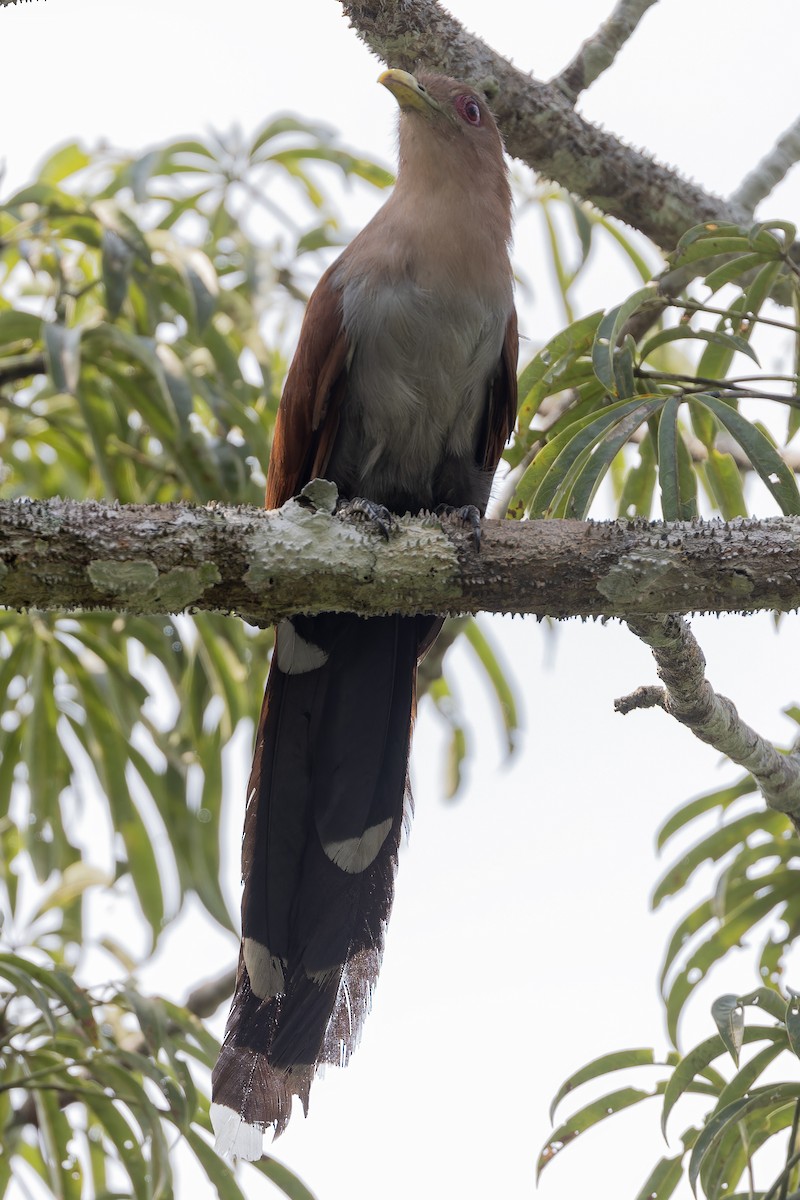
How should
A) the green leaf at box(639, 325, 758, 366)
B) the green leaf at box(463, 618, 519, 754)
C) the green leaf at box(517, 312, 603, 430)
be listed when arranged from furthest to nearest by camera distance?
1. the green leaf at box(463, 618, 519, 754)
2. the green leaf at box(517, 312, 603, 430)
3. the green leaf at box(639, 325, 758, 366)

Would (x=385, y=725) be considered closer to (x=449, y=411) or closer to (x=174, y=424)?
(x=449, y=411)

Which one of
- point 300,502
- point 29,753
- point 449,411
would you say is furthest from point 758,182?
point 29,753

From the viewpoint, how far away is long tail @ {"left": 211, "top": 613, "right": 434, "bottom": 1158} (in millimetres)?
2652

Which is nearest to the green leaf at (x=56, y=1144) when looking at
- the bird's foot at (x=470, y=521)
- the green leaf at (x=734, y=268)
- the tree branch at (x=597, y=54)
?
the bird's foot at (x=470, y=521)

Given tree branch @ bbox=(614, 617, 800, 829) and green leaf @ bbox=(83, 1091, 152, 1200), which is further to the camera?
green leaf @ bbox=(83, 1091, 152, 1200)

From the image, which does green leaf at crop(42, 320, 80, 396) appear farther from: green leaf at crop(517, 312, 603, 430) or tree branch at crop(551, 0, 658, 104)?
tree branch at crop(551, 0, 658, 104)

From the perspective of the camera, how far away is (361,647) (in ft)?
9.86

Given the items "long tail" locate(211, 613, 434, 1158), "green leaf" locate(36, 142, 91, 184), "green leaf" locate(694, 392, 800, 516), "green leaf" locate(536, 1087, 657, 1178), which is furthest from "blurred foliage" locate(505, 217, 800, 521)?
"green leaf" locate(36, 142, 91, 184)

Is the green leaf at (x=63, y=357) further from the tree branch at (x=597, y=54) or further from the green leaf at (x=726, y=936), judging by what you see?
the green leaf at (x=726, y=936)

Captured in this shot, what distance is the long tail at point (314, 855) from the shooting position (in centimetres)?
265

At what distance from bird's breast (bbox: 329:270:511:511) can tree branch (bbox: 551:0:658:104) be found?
673mm

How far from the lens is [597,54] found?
3256mm

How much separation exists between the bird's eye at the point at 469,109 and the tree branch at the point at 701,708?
1.56 metres

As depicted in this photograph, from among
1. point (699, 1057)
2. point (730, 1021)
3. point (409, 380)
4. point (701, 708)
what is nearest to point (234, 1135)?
point (699, 1057)
